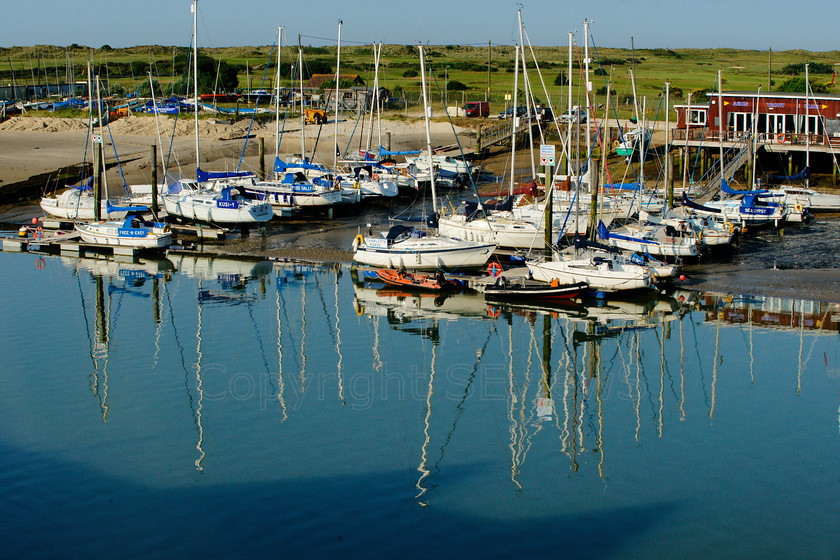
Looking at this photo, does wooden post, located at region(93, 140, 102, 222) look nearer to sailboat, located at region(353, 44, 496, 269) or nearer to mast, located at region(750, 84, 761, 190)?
sailboat, located at region(353, 44, 496, 269)

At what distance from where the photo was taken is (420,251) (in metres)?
39.4

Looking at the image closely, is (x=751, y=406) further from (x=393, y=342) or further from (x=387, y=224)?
(x=387, y=224)

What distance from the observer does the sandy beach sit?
37938mm

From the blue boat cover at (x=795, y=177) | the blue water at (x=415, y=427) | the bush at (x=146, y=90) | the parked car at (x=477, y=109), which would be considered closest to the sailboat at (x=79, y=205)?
the blue water at (x=415, y=427)

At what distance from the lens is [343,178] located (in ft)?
187

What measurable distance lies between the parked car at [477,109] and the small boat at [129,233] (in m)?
44.3

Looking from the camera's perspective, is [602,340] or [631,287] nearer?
[602,340]

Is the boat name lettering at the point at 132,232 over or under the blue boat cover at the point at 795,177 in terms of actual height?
under

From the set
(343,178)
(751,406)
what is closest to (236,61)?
(343,178)

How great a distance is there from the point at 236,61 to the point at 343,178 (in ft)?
292

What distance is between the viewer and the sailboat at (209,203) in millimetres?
48156

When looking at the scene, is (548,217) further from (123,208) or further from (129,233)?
(123,208)

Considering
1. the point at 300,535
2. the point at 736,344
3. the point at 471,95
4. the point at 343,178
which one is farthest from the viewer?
the point at 471,95

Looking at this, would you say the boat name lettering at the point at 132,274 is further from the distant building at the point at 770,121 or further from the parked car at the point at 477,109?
the parked car at the point at 477,109
